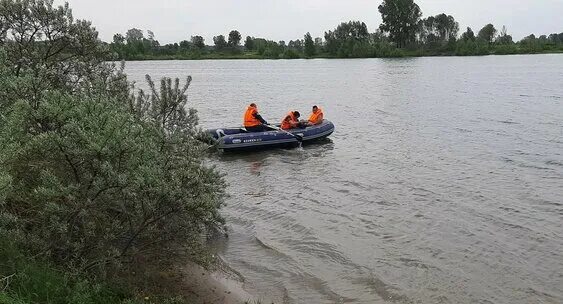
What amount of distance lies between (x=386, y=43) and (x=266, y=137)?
317 ft

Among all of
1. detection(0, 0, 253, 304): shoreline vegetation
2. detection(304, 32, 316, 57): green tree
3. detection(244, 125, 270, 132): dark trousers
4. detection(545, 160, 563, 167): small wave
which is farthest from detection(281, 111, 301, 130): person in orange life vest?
detection(304, 32, 316, 57): green tree

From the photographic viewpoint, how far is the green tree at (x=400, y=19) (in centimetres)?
11488

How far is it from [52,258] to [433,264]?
6.26 m

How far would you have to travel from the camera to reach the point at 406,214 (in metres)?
11.5

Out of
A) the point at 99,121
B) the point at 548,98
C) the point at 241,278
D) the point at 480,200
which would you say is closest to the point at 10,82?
the point at 99,121

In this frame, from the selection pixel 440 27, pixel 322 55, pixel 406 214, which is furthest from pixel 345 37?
pixel 406 214

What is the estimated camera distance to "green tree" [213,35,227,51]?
135250mm

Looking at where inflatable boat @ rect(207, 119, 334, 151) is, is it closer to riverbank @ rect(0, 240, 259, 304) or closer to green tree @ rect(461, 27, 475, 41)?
riverbank @ rect(0, 240, 259, 304)

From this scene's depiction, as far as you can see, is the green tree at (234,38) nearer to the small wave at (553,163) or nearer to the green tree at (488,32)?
the green tree at (488,32)

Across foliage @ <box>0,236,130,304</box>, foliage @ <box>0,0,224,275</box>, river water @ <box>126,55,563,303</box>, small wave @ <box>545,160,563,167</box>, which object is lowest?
river water @ <box>126,55,563,303</box>

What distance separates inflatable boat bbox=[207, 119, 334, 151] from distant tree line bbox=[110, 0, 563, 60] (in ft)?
Answer: 283

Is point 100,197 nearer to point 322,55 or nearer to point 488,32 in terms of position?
point 322,55

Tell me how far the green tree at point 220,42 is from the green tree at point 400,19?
139 feet

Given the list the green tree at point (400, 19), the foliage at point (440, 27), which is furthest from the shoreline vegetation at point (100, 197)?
the foliage at point (440, 27)
